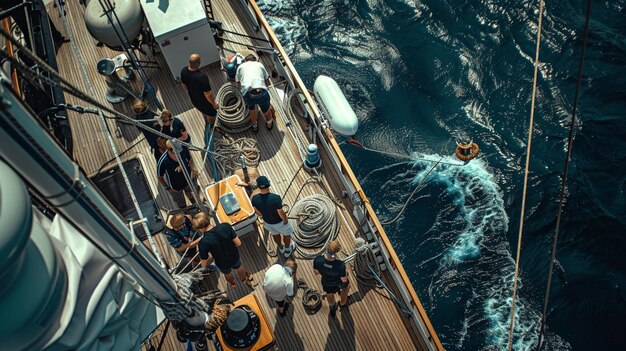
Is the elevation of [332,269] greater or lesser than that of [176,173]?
lesser

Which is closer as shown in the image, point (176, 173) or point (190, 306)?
point (190, 306)

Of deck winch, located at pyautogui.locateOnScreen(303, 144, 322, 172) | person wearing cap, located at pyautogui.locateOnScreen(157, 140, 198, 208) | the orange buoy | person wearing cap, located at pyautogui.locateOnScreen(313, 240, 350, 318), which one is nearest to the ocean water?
the orange buoy

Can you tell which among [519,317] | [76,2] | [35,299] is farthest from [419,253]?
[76,2]

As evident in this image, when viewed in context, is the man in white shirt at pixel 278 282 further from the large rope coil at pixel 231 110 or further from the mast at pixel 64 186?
the large rope coil at pixel 231 110

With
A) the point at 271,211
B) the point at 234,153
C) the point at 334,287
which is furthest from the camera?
the point at 234,153

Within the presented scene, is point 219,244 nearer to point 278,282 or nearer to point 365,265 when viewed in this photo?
point 278,282

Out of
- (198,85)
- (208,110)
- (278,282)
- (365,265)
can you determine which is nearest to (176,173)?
(208,110)

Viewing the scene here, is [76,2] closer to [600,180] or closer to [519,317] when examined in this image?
[519,317]
